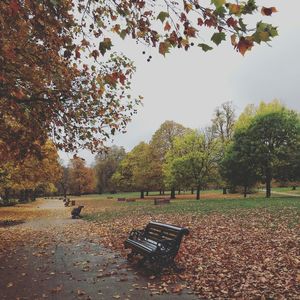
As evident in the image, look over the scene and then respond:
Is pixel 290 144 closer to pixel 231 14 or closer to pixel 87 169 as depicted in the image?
pixel 231 14

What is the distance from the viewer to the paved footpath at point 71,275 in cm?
712

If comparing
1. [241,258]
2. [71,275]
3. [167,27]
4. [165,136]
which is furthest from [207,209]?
[165,136]

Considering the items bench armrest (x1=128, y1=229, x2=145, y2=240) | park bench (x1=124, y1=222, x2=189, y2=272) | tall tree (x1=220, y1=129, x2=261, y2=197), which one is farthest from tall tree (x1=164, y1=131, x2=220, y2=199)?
park bench (x1=124, y1=222, x2=189, y2=272)

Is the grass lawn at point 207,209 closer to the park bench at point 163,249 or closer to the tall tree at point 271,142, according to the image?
the tall tree at point 271,142

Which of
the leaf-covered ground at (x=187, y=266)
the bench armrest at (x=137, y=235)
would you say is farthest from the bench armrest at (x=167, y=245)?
the bench armrest at (x=137, y=235)

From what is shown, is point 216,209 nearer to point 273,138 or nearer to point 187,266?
point 187,266

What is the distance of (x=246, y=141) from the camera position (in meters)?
39.0

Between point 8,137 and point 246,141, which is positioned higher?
point 246,141

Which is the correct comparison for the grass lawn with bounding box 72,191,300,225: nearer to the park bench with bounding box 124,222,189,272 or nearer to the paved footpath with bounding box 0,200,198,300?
the paved footpath with bounding box 0,200,198,300

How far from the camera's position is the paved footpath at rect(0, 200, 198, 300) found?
7.12m

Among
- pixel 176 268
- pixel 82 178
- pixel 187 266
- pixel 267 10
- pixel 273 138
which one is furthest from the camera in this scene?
pixel 82 178

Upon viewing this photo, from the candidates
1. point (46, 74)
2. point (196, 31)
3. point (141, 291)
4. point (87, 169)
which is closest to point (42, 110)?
point (46, 74)

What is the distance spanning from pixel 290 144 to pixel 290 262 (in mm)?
31419

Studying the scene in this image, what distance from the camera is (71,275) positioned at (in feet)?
28.2
